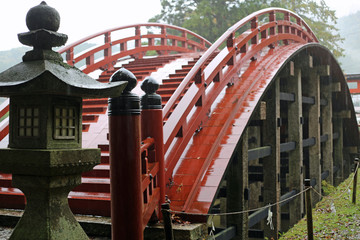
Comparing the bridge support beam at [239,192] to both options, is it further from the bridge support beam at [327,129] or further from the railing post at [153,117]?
the bridge support beam at [327,129]

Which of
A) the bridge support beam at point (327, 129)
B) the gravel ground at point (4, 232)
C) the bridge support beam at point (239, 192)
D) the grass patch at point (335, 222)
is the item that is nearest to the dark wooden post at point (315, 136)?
the grass patch at point (335, 222)

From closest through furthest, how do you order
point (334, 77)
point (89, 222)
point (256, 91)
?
point (89, 222)
point (256, 91)
point (334, 77)

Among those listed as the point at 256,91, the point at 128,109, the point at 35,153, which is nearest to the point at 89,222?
the point at 128,109

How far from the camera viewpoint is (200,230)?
15.3 feet

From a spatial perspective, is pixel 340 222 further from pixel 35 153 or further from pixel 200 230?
pixel 35 153

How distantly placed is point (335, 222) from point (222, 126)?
366 cm

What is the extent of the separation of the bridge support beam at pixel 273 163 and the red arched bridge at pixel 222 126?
2 cm

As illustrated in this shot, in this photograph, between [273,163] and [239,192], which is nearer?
[239,192]

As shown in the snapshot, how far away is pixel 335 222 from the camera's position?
327 inches

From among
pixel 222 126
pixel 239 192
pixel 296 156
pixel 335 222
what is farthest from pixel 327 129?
pixel 222 126

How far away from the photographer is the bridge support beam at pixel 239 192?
6.61m

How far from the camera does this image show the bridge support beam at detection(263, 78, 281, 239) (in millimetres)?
8711

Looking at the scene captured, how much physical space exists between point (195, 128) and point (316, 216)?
4.69 m

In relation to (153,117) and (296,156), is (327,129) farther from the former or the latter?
(153,117)
